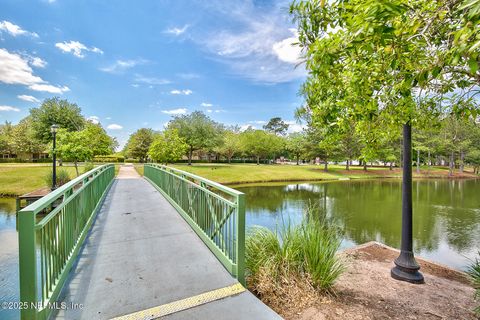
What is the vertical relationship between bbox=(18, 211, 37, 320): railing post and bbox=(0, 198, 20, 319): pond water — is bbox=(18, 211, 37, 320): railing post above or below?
above

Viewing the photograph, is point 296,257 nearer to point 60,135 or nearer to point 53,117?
point 60,135

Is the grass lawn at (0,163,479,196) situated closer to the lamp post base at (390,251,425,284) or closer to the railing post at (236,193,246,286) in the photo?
the railing post at (236,193,246,286)

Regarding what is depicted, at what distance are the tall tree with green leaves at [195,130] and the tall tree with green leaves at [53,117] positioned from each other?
39.7 ft

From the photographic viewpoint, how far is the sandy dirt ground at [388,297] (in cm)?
279

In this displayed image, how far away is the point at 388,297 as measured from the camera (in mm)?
3350

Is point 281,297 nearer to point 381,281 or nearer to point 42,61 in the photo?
point 381,281

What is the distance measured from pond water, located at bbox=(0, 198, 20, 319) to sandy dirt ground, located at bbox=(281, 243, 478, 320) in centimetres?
408

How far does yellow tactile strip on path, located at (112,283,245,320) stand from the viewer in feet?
7.02

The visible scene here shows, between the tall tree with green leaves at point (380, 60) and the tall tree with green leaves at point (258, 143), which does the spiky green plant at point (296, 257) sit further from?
the tall tree with green leaves at point (258, 143)

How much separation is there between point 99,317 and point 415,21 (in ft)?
12.9

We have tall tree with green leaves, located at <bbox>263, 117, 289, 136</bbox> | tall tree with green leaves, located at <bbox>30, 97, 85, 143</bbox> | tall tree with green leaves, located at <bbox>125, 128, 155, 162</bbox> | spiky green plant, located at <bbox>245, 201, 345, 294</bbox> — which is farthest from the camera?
tall tree with green leaves, located at <bbox>263, 117, 289, 136</bbox>

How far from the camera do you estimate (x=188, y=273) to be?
2.90m

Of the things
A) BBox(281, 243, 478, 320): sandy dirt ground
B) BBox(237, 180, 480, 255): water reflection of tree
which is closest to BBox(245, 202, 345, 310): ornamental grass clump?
BBox(281, 243, 478, 320): sandy dirt ground

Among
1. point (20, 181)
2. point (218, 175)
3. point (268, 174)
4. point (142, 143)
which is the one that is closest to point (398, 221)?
point (218, 175)
